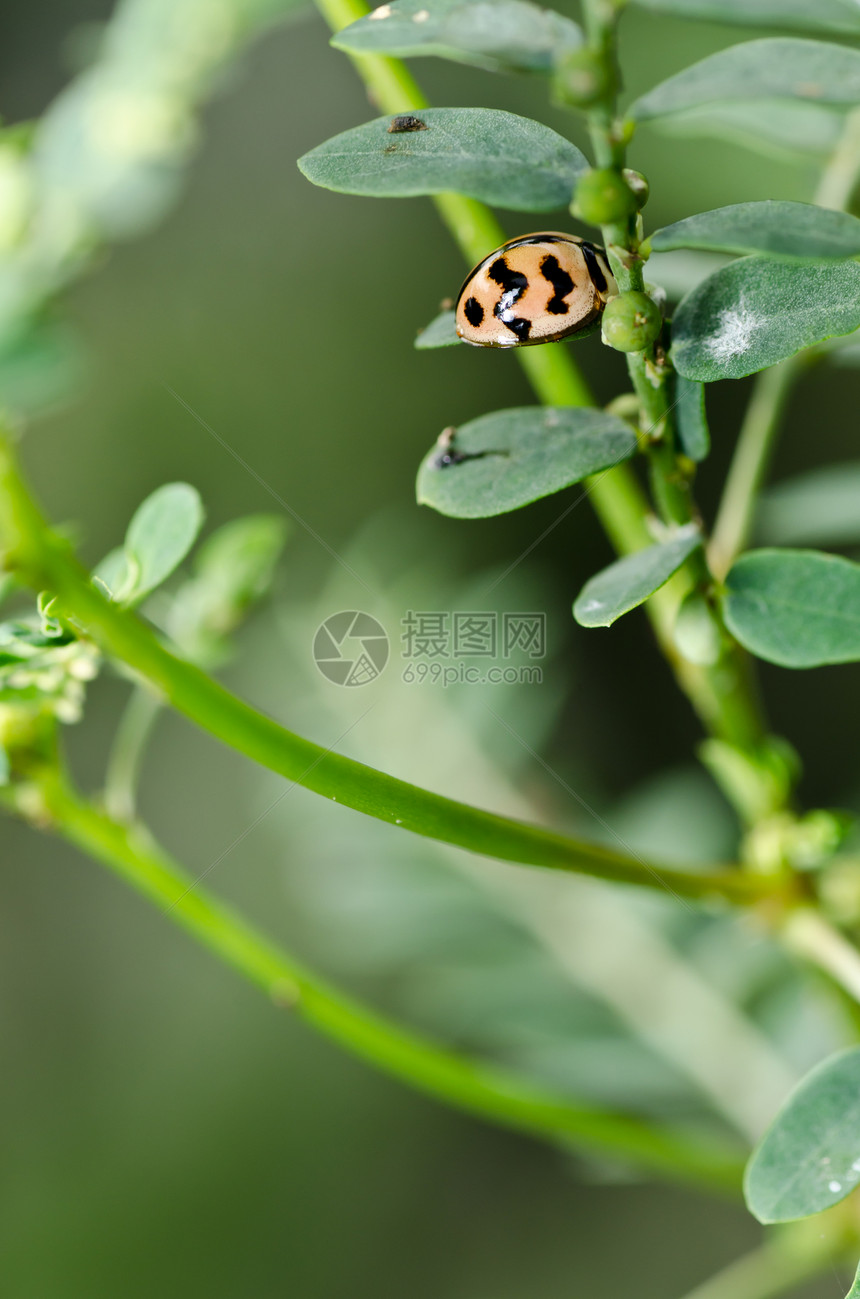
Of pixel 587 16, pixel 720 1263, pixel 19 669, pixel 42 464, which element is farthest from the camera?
pixel 42 464

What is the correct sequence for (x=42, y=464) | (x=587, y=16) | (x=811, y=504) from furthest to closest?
1. (x=42, y=464)
2. (x=811, y=504)
3. (x=587, y=16)

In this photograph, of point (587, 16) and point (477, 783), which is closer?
point (587, 16)

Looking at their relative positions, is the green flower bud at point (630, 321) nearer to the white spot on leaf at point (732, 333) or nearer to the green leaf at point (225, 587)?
the white spot on leaf at point (732, 333)

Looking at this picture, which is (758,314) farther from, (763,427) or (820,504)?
(820,504)

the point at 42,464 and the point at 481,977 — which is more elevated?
the point at 42,464

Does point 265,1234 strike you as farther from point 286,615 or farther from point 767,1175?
point 767,1175

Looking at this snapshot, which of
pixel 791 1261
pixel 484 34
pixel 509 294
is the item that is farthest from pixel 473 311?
pixel 791 1261

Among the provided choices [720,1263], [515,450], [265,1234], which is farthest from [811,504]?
[265,1234]
